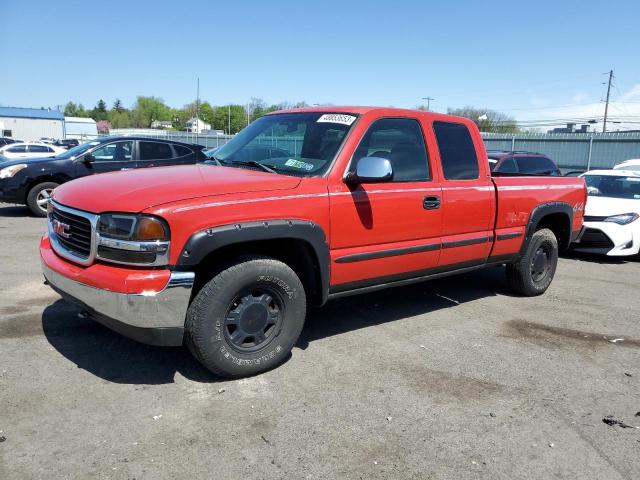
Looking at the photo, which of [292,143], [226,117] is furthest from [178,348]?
[226,117]

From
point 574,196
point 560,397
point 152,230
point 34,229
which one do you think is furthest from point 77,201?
point 34,229

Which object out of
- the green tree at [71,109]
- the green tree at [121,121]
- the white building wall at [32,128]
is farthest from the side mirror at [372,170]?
the green tree at [71,109]

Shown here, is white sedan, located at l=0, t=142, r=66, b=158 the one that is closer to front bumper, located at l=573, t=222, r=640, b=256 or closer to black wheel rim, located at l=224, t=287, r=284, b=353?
front bumper, located at l=573, t=222, r=640, b=256

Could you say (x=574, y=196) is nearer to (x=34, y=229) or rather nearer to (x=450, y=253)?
(x=450, y=253)

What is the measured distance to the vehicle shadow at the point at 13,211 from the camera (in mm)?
10828

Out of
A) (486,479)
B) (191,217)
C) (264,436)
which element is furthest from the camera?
(191,217)

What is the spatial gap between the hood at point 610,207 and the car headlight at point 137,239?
7462mm

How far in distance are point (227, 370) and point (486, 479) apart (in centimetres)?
174

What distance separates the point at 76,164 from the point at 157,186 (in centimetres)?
788

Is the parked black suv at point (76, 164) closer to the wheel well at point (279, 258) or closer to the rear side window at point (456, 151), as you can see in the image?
the rear side window at point (456, 151)

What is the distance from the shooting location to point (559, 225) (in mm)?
6434

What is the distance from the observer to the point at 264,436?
301cm

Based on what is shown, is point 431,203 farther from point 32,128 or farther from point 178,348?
point 32,128

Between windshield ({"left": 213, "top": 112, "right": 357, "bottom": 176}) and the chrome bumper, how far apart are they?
1334 millimetres
